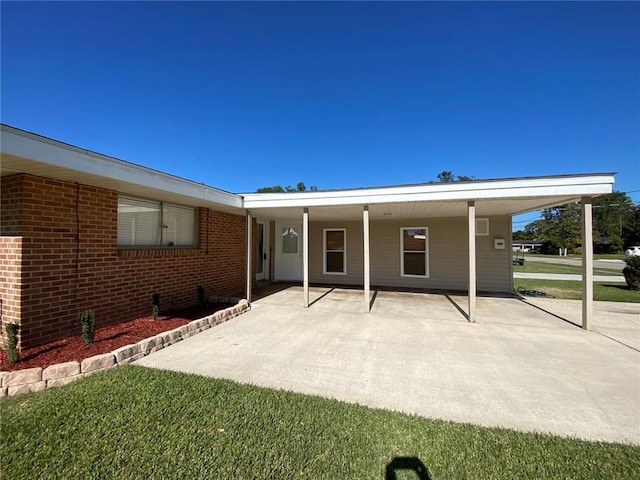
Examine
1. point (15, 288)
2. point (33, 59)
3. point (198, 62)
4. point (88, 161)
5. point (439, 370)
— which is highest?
point (198, 62)

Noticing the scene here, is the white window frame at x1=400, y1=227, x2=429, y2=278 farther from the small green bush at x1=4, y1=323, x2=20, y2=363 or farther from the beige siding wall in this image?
the small green bush at x1=4, y1=323, x2=20, y2=363

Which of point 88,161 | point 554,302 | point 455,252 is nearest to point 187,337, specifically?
point 88,161

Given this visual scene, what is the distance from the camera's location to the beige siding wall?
30.1 feet

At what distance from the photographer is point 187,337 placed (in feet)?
15.7

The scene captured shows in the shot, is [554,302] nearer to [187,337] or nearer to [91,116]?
[187,337]

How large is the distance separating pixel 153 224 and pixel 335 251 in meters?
6.73

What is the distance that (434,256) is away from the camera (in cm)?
980

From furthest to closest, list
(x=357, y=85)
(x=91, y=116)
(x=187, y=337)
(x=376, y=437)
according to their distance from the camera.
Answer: (x=357, y=85), (x=91, y=116), (x=187, y=337), (x=376, y=437)

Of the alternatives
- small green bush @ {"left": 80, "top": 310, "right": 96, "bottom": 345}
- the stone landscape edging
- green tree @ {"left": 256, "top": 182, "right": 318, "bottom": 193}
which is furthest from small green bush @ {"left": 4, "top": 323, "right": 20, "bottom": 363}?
green tree @ {"left": 256, "top": 182, "right": 318, "bottom": 193}

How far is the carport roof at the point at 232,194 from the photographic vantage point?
127 inches

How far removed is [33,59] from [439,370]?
9.55 metres

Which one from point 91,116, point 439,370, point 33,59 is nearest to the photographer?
point 439,370

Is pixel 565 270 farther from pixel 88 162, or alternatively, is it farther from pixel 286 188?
pixel 286 188

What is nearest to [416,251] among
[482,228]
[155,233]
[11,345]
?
[482,228]
